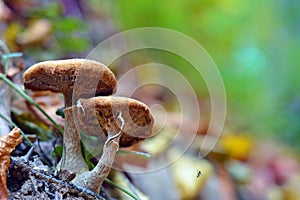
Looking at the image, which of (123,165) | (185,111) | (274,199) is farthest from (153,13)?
(123,165)

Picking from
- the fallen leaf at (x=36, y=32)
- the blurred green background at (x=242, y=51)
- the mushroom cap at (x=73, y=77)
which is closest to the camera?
the mushroom cap at (x=73, y=77)

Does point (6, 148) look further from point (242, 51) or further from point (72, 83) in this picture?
point (242, 51)

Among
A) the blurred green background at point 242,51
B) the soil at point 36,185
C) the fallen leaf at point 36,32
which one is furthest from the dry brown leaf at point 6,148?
the blurred green background at point 242,51

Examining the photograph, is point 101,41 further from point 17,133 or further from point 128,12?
point 17,133

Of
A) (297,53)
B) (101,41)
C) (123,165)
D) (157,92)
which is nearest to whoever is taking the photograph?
(123,165)

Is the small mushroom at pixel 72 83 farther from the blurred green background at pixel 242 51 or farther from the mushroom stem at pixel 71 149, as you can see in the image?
the blurred green background at pixel 242 51

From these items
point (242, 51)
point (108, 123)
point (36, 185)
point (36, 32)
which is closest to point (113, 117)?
point (108, 123)

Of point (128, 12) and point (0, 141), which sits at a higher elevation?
point (128, 12)
